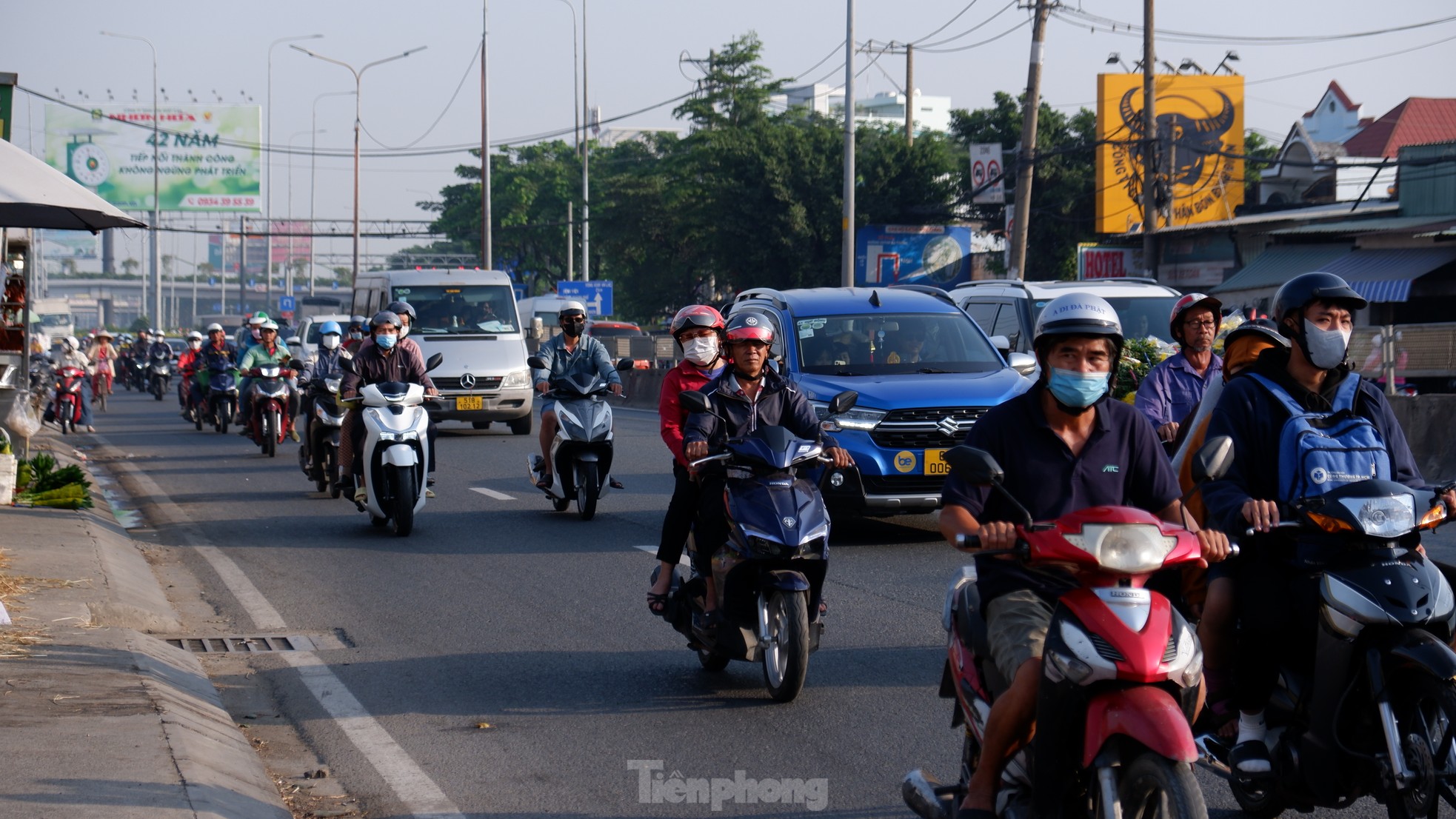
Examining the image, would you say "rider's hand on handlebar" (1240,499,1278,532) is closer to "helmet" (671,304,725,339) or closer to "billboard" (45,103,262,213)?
"helmet" (671,304,725,339)

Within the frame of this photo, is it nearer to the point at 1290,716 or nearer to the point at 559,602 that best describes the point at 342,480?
the point at 559,602

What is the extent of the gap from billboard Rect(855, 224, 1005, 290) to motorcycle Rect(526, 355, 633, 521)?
37.9 metres

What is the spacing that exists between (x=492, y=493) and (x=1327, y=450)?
1127 cm

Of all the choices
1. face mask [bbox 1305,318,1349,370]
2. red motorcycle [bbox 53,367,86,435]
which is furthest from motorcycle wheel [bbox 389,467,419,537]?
red motorcycle [bbox 53,367,86,435]

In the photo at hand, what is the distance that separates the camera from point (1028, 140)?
28000 mm

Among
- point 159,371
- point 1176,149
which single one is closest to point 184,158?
point 159,371

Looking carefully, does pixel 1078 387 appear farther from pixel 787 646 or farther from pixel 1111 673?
pixel 787 646

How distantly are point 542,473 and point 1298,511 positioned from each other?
929 cm

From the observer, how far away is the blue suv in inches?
424

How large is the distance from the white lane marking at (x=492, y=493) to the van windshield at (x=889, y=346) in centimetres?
400

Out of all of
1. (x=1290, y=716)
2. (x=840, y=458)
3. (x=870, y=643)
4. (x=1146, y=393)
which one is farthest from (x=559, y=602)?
(x=1290, y=716)

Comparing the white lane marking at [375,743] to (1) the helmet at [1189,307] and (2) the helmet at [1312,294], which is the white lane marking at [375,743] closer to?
(2) the helmet at [1312,294]

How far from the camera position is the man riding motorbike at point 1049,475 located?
3977 millimetres

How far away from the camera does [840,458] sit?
6.70 metres
